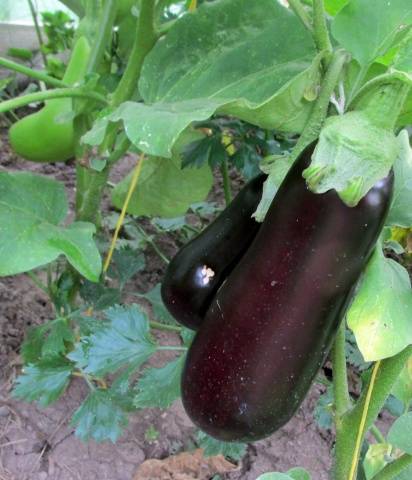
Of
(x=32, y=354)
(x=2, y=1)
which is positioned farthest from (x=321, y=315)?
(x=2, y=1)

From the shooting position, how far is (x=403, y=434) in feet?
1.95

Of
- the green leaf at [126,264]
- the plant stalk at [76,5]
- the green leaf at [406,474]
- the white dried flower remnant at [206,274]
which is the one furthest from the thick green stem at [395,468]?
the plant stalk at [76,5]

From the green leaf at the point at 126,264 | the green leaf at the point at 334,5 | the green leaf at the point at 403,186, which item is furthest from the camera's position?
the green leaf at the point at 126,264

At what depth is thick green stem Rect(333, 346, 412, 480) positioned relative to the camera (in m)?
0.61

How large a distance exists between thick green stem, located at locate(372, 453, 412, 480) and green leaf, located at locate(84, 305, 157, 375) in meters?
0.32

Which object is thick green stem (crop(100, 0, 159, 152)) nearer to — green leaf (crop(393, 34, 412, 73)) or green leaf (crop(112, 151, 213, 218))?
green leaf (crop(112, 151, 213, 218))

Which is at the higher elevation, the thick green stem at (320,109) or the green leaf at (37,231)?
the thick green stem at (320,109)

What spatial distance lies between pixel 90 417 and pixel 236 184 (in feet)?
3.15

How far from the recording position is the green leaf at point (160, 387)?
31.9 inches

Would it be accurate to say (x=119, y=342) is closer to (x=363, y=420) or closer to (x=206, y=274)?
(x=206, y=274)

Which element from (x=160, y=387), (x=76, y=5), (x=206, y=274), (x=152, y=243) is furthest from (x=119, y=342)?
(x=76, y=5)

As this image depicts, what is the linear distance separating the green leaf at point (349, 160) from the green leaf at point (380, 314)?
0.09m

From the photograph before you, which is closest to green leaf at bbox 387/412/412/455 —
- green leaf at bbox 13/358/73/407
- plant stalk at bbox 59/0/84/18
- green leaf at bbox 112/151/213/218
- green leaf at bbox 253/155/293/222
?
green leaf at bbox 253/155/293/222

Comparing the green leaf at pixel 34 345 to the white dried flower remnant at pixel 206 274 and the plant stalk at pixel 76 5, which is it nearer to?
the white dried flower remnant at pixel 206 274
